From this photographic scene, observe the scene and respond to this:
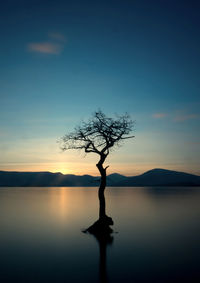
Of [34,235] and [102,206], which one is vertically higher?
[102,206]

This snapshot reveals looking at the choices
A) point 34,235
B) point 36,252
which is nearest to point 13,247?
point 36,252

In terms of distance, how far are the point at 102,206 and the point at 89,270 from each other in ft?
36.5

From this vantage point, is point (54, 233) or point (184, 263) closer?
point (184, 263)

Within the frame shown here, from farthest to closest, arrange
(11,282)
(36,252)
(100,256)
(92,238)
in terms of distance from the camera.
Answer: (92,238)
(36,252)
(100,256)
(11,282)

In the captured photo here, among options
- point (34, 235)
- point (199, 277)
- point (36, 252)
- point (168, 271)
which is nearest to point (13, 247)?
point (36, 252)

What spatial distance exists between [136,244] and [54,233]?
1324 cm

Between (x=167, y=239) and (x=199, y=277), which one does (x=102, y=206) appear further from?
(x=199, y=277)

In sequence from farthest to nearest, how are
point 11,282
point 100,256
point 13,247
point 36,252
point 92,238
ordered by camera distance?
point 92,238 → point 13,247 → point 36,252 → point 100,256 → point 11,282

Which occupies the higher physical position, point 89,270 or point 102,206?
point 102,206

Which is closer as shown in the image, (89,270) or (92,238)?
(89,270)

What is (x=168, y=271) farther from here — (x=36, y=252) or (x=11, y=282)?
(x=36, y=252)

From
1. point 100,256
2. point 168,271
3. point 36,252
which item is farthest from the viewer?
point 36,252

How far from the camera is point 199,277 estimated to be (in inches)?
656

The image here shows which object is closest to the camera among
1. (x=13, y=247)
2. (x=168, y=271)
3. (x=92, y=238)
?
(x=168, y=271)
